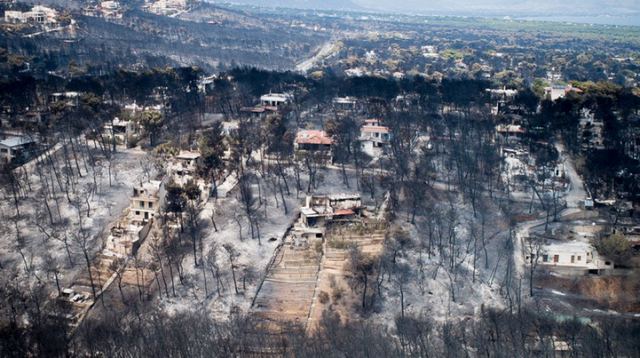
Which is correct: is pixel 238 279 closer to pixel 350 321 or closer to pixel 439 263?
pixel 350 321

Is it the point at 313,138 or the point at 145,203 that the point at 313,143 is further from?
the point at 145,203

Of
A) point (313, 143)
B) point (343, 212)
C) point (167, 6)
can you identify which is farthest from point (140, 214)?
point (167, 6)

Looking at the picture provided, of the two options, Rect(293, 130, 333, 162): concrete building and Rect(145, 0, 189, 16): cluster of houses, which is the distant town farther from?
Rect(145, 0, 189, 16): cluster of houses

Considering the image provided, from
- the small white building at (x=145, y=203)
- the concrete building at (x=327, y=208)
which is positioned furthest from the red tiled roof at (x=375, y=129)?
the small white building at (x=145, y=203)

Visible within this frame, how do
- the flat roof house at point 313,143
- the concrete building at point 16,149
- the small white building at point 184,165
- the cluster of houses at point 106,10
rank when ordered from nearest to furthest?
the small white building at point 184,165 → the concrete building at point 16,149 → the flat roof house at point 313,143 → the cluster of houses at point 106,10

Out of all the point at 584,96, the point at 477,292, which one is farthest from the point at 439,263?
the point at 584,96

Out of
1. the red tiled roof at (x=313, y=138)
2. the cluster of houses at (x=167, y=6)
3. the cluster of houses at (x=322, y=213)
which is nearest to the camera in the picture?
the cluster of houses at (x=322, y=213)

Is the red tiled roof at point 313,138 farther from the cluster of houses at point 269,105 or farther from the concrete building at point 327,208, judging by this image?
the concrete building at point 327,208
